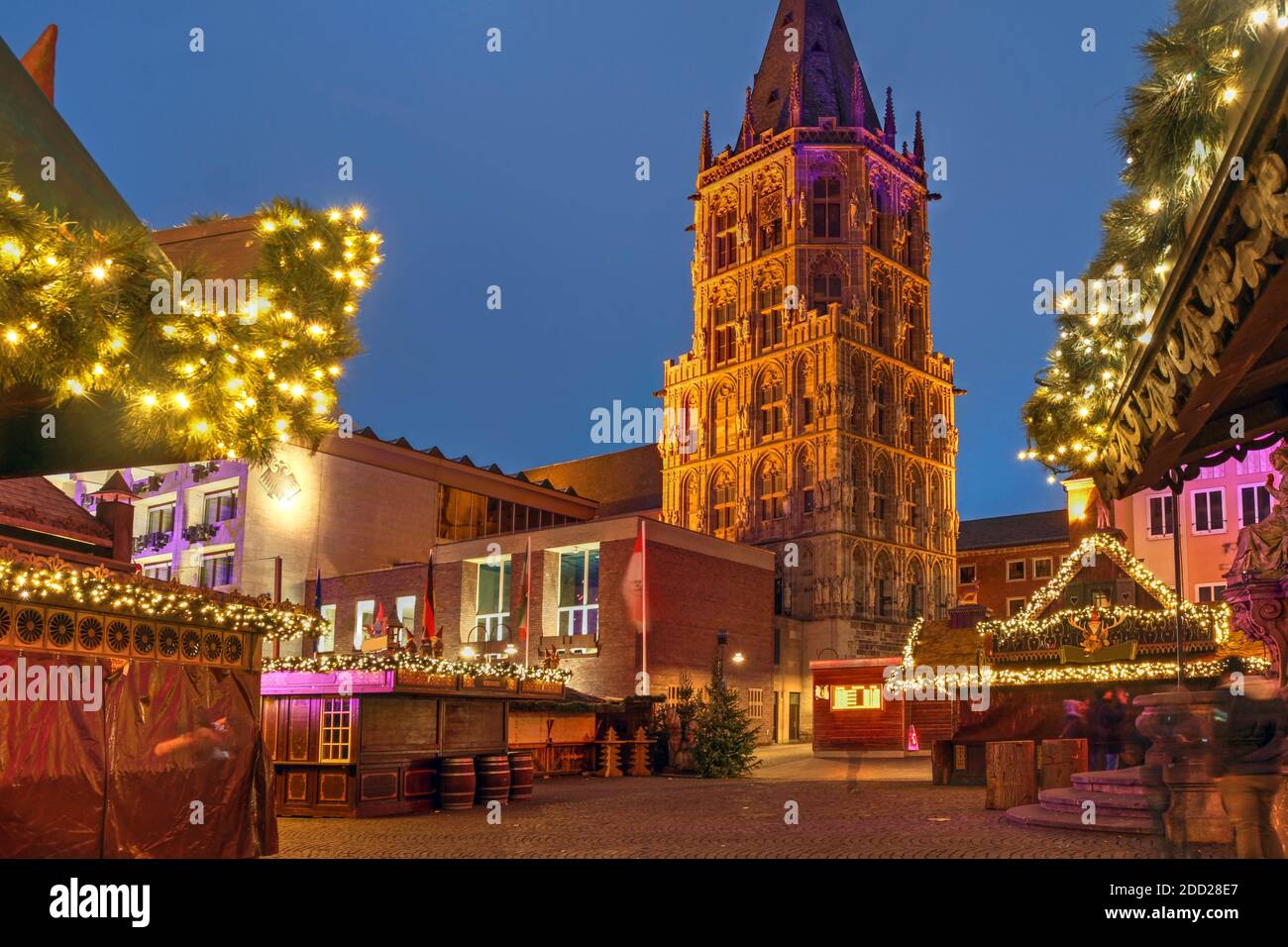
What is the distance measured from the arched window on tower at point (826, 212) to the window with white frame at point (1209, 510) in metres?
39.9

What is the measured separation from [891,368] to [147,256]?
238 ft

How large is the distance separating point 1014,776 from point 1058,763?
25.9 inches

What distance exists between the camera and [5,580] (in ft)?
29.7

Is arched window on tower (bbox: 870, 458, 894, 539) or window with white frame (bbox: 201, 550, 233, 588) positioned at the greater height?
arched window on tower (bbox: 870, 458, 894, 539)

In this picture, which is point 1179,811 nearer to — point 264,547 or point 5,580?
point 5,580

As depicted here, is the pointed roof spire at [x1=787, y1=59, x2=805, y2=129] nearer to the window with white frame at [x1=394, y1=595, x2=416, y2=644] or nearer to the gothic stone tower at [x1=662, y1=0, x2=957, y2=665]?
the gothic stone tower at [x1=662, y1=0, x2=957, y2=665]

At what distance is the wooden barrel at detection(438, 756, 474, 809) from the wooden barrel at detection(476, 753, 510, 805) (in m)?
0.91

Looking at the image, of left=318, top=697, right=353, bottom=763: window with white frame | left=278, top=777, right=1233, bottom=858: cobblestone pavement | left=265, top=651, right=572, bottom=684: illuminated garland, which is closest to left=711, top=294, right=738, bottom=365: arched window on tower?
left=278, top=777, right=1233, bottom=858: cobblestone pavement

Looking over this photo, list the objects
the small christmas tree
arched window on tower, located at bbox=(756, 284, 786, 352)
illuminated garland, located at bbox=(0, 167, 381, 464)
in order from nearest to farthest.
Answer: illuminated garland, located at bbox=(0, 167, 381, 464), the small christmas tree, arched window on tower, located at bbox=(756, 284, 786, 352)

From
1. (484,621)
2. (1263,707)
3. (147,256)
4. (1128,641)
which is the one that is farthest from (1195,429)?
(484,621)

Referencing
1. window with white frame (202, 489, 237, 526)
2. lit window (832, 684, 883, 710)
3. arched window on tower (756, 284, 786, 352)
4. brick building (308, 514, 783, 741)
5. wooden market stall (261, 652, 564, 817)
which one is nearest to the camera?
wooden market stall (261, 652, 564, 817)

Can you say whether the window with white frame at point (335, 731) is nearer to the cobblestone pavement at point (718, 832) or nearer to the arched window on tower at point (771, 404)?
the cobblestone pavement at point (718, 832)

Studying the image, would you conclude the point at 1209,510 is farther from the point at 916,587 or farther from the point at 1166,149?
the point at 1166,149

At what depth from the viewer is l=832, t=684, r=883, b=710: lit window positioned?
44.5 meters
